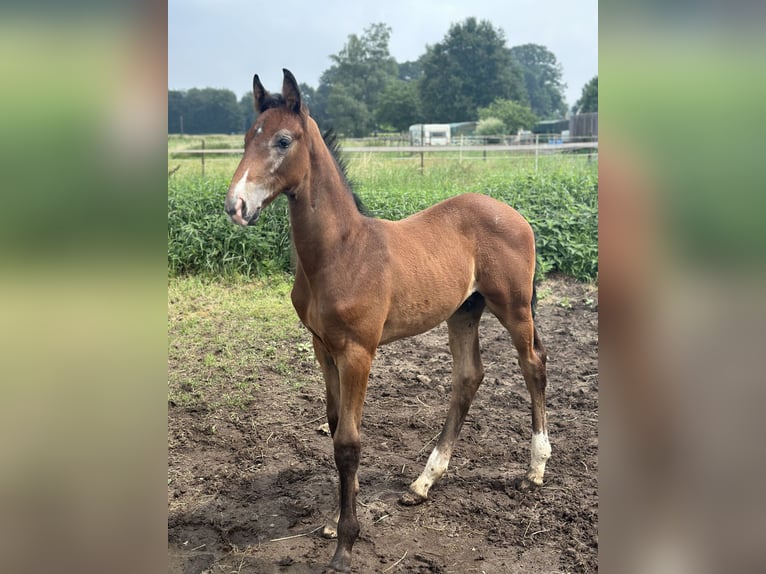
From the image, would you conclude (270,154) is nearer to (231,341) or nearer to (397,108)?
(231,341)

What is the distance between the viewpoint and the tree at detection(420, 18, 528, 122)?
203 ft

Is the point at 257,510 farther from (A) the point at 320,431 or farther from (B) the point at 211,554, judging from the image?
(A) the point at 320,431

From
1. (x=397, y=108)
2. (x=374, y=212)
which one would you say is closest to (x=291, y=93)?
(x=374, y=212)

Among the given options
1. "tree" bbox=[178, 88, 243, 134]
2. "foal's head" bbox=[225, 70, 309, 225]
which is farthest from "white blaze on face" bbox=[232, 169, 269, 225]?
"tree" bbox=[178, 88, 243, 134]

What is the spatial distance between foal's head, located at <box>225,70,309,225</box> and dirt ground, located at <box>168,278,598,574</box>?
5.93ft

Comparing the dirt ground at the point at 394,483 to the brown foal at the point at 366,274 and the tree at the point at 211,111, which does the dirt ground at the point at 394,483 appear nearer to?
the brown foal at the point at 366,274

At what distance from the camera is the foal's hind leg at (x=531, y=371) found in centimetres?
357

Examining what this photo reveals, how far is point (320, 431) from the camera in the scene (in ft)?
14.4

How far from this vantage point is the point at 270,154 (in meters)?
2.51

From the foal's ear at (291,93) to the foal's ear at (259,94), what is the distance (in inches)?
3.7

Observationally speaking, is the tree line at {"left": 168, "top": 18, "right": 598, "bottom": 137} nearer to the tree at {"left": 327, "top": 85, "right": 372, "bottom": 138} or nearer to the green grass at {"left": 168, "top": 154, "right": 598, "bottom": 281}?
the tree at {"left": 327, "top": 85, "right": 372, "bottom": 138}
